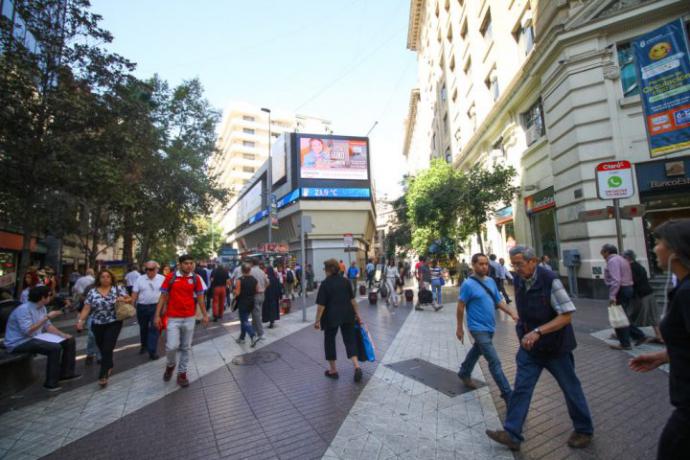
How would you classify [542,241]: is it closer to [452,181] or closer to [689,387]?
[452,181]

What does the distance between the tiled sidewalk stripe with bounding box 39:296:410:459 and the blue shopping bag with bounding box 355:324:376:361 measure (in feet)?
1.05

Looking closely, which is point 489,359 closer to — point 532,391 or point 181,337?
point 532,391

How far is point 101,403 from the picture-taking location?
15.1 ft

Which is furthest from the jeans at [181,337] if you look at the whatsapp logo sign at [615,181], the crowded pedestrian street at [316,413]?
the whatsapp logo sign at [615,181]

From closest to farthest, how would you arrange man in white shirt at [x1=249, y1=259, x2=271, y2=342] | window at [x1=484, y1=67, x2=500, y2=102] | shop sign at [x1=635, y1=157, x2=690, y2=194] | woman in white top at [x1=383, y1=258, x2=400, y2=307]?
man in white shirt at [x1=249, y1=259, x2=271, y2=342]
shop sign at [x1=635, y1=157, x2=690, y2=194]
woman in white top at [x1=383, y1=258, x2=400, y2=307]
window at [x1=484, y1=67, x2=500, y2=102]

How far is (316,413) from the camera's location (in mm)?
4023

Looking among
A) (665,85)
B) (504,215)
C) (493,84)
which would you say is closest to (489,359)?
(665,85)

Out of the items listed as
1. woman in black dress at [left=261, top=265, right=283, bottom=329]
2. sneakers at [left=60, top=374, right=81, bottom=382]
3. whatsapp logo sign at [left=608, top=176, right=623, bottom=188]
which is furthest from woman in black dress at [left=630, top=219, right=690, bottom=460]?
woman in black dress at [left=261, top=265, right=283, bottom=329]

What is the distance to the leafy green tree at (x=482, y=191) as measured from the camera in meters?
17.0

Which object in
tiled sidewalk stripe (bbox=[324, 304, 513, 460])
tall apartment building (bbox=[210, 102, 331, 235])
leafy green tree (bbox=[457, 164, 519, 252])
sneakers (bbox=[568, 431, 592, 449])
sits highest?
tall apartment building (bbox=[210, 102, 331, 235])

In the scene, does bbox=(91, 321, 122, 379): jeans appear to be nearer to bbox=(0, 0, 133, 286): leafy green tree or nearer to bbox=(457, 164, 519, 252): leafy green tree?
bbox=(0, 0, 133, 286): leafy green tree

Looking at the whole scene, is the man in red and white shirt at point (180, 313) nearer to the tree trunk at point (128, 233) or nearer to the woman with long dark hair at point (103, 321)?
the woman with long dark hair at point (103, 321)

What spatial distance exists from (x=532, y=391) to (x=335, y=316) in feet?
9.26

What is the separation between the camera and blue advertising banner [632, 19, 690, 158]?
10156 millimetres
